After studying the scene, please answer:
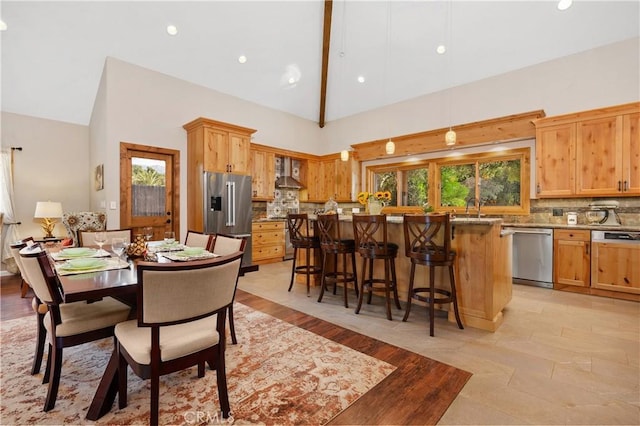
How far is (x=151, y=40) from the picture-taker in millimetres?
4648

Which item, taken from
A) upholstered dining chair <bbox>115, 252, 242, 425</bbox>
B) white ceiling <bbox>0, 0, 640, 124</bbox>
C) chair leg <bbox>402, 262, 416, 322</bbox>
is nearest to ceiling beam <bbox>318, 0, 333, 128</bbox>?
white ceiling <bbox>0, 0, 640, 124</bbox>

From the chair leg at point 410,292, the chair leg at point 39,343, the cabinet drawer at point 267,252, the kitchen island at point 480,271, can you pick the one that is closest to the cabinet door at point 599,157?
the kitchen island at point 480,271

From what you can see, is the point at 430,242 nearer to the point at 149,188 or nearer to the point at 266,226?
the point at 266,226

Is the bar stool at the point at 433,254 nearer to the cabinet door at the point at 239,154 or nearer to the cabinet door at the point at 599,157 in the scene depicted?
the cabinet door at the point at 599,157

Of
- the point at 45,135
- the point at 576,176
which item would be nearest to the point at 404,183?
the point at 576,176

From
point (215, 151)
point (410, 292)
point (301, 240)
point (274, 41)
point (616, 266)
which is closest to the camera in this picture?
point (410, 292)

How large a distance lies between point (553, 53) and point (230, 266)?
19.5 feet

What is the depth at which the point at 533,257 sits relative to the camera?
4.41 metres

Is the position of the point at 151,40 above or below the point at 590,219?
above

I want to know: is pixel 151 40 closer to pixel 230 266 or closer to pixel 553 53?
pixel 230 266

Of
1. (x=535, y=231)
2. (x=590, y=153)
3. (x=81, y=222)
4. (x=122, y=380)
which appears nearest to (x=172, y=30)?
(x=81, y=222)

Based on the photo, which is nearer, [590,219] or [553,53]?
[590,219]

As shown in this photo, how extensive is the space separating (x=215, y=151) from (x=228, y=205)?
990 mm

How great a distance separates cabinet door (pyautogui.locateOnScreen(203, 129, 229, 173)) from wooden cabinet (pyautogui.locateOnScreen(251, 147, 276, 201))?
3.43 ft
